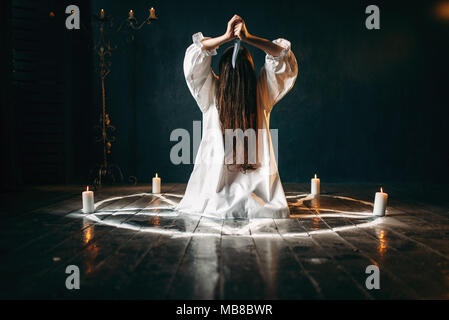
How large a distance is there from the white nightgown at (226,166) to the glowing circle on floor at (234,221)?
8 cm

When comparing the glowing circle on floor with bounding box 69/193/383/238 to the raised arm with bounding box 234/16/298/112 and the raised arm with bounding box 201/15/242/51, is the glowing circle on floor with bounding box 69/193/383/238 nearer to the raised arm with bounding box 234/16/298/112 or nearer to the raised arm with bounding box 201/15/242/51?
the raised arm with bounding box 234/16/298/112

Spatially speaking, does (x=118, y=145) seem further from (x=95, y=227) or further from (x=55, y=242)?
(x=55, y=242)

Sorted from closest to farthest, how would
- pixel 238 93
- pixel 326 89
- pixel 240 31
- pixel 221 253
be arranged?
pixel 221 253, pixel 240 31, pixel 238 93, pixel 326 89

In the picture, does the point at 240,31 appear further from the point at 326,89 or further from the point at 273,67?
the point at 326,89

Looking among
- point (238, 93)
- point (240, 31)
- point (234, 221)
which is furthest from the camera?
point (238, 93)

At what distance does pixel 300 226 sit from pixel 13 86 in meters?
3.30

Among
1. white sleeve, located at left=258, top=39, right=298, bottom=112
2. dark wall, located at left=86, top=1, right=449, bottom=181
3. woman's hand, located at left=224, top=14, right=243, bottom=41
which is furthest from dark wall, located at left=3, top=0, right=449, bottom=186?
woman's hand, located at left=224, top=14, right=243, bottom=41

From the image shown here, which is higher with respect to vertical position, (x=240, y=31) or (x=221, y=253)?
(x=240, y=31)

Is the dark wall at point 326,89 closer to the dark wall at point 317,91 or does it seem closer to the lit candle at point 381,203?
the dark wall at point 317,91

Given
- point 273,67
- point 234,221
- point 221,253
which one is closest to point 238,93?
point 273,67

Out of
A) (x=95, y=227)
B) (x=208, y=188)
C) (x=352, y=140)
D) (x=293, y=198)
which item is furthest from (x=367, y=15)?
(x=95, y=227)

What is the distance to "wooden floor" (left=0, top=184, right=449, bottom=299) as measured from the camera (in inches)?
41.1

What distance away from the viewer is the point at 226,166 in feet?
7.02

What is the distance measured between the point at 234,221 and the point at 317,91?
8.34 ft
